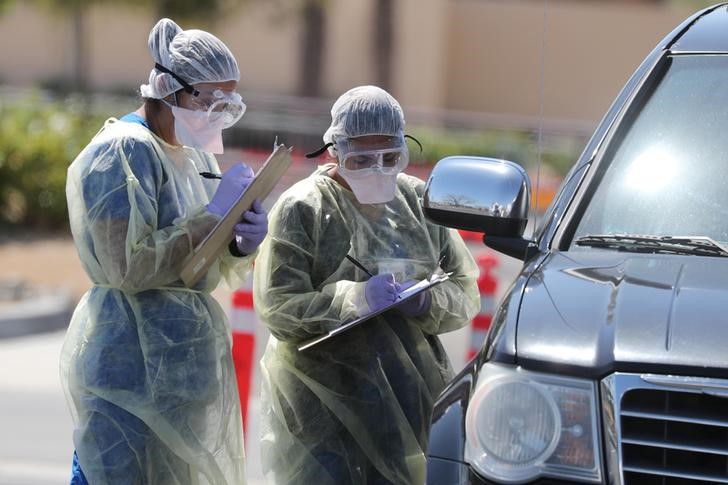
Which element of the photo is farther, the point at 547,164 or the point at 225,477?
the point at 547,164

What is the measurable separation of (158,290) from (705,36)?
6.04ft

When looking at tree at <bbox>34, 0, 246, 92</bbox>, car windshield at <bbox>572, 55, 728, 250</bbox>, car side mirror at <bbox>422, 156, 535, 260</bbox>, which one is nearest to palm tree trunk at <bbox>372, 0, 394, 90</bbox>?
tree at <bbox>34, 0, 246, 92</bbox>

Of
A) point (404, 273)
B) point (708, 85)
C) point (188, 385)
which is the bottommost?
point (188, 385)

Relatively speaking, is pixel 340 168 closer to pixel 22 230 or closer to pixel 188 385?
pixel 188 385

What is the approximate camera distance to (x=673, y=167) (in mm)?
3795

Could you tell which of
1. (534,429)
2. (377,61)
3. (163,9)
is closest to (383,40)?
(377,61)

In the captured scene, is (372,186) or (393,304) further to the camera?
(372,186)

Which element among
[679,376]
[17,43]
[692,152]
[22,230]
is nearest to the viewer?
[679,376]

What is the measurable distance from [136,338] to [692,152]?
1.75 metres

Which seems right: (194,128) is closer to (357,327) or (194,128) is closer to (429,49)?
(357,327)

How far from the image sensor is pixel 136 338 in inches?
165

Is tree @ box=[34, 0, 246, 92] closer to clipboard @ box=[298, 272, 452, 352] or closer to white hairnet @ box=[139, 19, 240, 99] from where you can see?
white hairnet @ box=[139, 19, 240, 99]

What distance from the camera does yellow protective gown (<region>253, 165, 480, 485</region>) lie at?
173 inches

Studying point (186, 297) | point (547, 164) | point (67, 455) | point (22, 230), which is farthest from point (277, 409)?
point (547, 164)
